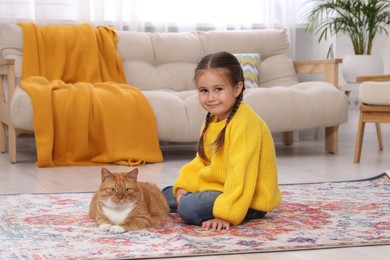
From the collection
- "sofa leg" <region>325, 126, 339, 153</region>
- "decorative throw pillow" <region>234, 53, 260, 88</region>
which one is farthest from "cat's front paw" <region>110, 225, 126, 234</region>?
"decorative throw pillow" <region>234, 53, 260, 88</region>

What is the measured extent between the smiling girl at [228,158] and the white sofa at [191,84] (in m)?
1.89

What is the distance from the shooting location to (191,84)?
203 inches

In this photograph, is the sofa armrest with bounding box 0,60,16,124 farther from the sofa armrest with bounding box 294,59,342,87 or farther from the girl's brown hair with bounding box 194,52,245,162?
the girl's brown hair with bounding box 194,52,245,162

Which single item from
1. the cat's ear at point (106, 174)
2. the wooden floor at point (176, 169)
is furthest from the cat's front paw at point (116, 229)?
the wooden floor at point (176, 169)

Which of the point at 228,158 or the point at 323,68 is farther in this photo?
the point at 323,68

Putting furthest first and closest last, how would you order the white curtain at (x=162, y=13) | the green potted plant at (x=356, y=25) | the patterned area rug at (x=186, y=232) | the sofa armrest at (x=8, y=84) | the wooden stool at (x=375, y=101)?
the green potted plant at (x=356, y=25)
the white curtain at (x=162, y=13)
the sofa armrest at (x=8, y=84)
the wooden stool at (x=375, y=101)
the patterned area rug at (x=186, y=232)

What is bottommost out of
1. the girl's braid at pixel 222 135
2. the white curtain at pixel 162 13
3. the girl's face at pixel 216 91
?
the girl's braid at pixel 222 135

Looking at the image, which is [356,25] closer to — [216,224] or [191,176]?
[191,176]

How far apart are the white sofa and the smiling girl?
74.5 inches

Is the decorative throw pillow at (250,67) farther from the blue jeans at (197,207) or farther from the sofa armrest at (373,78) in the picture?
the blue jeans at (197,207)

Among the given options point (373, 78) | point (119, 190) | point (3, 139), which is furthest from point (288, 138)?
point (119, 190)

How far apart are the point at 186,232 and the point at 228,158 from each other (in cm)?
28

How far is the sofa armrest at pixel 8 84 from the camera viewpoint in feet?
14.3

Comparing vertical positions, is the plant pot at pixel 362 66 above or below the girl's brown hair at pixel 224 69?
below
